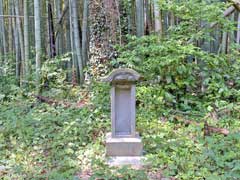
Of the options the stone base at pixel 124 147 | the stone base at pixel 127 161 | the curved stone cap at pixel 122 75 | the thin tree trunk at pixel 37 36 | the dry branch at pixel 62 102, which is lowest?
the stone base at pixel 127 161

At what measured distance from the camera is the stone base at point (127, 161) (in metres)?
3.43

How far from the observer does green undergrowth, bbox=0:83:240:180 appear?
3191 millimetres

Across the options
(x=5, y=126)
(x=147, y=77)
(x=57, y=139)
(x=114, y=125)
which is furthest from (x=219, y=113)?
(x=5, y=126)

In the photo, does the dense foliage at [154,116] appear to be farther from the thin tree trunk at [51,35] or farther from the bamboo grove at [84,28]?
the thin tree trunk at [51,35]

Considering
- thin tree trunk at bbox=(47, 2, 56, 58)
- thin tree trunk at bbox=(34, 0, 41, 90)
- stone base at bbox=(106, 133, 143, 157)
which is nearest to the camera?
stone base at bbox=(106, 133, 143, 157)

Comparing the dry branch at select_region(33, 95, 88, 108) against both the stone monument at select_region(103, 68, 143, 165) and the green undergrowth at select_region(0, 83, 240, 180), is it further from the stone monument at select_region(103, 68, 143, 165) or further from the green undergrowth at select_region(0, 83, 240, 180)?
the stone monument at select_region(103, 68, 143, 165)

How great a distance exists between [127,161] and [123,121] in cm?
43

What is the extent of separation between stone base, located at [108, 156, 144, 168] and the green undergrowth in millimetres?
90

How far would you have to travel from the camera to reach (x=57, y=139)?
394cm

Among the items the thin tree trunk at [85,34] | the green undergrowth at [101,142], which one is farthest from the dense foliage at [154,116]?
the thin tree trunk at [85,34]

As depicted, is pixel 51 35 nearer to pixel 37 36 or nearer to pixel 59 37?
pixel 59 37

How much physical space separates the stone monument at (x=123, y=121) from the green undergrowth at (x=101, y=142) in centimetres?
13

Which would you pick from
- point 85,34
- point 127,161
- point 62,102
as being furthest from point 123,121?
point 85,34

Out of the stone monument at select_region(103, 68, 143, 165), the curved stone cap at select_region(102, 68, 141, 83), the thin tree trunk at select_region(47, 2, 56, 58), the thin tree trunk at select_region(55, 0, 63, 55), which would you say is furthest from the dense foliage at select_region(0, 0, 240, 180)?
the thin tree trunk at select_region(55, 0, 63, 55)
